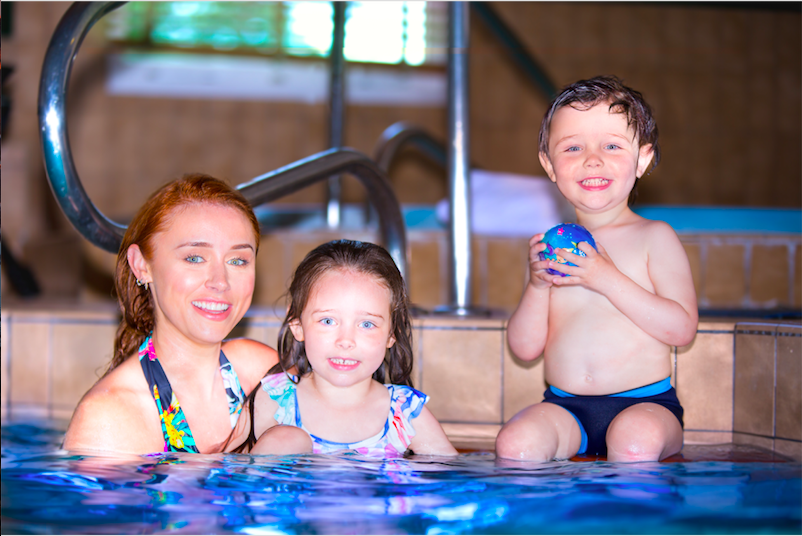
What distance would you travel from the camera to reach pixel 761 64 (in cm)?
729

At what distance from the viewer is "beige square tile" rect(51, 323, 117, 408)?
2.08 meters

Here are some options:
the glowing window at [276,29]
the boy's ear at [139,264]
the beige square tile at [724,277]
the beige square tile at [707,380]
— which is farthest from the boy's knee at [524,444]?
the glowing window at [276,29]

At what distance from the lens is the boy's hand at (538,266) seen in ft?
4.93

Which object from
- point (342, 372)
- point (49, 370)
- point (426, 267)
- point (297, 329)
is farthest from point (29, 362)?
point (426, 267)

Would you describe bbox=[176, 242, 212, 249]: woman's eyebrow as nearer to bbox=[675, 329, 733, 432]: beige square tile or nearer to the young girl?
the young girl

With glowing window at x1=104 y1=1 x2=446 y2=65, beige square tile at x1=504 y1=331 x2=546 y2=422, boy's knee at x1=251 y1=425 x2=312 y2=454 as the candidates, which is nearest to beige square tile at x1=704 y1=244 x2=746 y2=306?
beige square tile at x1=504 y1=331 x2=546 y2=422

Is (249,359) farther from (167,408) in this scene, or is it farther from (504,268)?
(504,268)

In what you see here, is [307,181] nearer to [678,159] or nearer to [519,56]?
[519,56]

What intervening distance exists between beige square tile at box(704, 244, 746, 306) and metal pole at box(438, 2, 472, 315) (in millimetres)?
1580

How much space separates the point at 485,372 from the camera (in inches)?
74.9

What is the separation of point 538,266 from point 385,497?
0.66 meters

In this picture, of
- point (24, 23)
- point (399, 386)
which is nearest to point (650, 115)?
point (399, 386)

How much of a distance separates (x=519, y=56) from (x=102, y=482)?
2624mm

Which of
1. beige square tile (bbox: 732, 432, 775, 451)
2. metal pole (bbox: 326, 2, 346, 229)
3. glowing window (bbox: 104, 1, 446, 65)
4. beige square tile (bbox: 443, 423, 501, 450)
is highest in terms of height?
glowing window (bbox: 104, 1, 446, 65)
